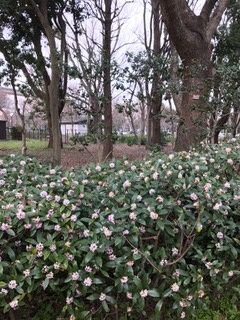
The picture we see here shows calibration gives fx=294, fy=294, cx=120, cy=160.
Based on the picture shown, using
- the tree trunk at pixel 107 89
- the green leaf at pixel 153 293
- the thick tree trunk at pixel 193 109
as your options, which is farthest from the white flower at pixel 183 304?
the thick tree trunk at pixel 193 109

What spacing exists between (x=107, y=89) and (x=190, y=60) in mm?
1609

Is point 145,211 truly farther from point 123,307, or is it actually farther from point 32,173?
point 32,173

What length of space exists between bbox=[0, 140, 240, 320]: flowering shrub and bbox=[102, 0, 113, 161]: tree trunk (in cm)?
206

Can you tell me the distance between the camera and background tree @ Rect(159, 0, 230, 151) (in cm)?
444

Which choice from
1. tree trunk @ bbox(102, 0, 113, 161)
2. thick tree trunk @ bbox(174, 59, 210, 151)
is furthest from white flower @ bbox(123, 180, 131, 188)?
thick tree trunk @ bbox(174, 59, 210, 151)

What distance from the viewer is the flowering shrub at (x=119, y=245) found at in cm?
125

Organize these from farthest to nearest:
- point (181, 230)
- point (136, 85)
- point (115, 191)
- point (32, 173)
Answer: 1. point (136, 85)
2. point (32, 173)
3. point (115, 191)
4. point (181, 230)

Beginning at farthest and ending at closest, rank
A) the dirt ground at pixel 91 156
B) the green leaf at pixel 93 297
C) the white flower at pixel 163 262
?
the dirt ground at pixel 91 156 → the white flower at pixel 163 262 → the green leaf at pixel 93 297

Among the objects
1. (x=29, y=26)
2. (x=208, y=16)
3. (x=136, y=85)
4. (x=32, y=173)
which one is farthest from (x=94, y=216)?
(x=29, y=26)

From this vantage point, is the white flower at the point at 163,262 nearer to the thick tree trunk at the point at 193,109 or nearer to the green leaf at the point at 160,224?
the green leaf at the point at 160,224

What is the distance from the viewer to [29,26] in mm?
8789

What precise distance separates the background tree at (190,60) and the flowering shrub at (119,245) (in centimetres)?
289

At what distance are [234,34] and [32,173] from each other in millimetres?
8887

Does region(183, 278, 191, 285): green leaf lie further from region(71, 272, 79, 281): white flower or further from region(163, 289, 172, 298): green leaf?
region(71, 272, 79, 281): white flower
